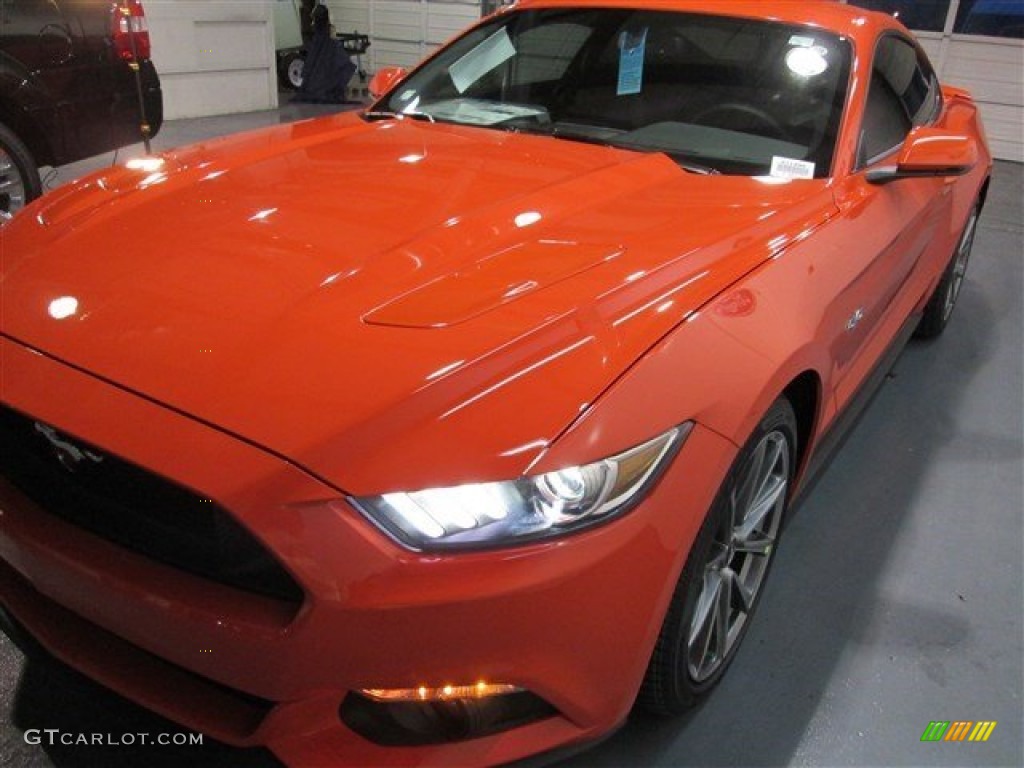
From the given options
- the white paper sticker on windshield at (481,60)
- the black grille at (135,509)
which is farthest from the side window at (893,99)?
the black grille at (135,509)

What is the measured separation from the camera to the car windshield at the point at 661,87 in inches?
82.6

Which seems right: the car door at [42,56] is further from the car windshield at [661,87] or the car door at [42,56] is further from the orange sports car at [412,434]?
the orange sports car at [412,434]

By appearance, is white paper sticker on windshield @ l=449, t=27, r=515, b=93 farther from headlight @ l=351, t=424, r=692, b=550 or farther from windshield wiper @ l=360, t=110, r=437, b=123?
headlight @ l=351, t=424, r=692, b=550

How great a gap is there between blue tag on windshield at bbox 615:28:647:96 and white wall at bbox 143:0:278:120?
210 inches

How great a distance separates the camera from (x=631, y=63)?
2342 mm

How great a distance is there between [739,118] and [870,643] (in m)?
1.33

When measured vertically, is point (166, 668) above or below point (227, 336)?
below

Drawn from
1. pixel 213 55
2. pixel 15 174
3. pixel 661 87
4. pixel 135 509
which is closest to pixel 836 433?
pixel 661 87

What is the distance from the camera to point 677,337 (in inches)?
51.5

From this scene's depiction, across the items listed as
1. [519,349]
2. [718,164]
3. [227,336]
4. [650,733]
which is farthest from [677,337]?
[718,164]

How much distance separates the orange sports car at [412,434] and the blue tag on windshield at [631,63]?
0.50 metres

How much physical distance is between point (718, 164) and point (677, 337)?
0.92 metres

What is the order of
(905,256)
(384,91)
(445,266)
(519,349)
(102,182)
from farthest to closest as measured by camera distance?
(384,91) → (905,256) → (102,182) → (445,266) → (519,349)

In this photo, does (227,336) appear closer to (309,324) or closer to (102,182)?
(309,324)
